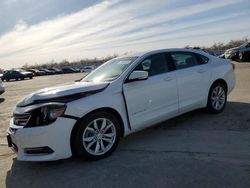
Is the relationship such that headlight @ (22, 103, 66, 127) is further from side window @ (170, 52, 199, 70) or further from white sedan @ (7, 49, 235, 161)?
side window @ (170, 52, 199, 70)

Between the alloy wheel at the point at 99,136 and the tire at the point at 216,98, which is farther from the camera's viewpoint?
the tire at the point at 216,98

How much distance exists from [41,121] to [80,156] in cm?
77

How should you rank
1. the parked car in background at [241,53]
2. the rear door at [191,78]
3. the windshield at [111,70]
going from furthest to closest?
the parked car in background at [241,53] → the rear door at [191,78] → the windshield at [111,70]

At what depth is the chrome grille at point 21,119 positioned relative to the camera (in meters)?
5.00

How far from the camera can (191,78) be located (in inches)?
267

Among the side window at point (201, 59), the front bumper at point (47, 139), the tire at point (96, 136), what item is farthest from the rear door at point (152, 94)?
the front bumper at point (47, 139)

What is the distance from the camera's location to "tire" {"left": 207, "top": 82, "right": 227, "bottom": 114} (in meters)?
7.32

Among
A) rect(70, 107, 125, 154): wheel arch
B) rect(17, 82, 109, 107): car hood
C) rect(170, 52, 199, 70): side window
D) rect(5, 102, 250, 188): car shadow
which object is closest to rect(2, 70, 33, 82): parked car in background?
rect(170, 52, 199, 70): side window

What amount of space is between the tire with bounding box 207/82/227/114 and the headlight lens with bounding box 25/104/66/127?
3568 millimetres

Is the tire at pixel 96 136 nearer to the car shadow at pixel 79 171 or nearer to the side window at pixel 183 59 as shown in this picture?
the car shadow at pixel 79 171

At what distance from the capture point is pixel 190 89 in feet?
22.1

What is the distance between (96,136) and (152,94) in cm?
131

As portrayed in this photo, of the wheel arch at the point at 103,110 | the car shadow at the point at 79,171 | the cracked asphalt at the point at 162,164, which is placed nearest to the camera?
the cracked asphalt at the point at 162,164

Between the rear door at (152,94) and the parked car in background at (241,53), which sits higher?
the rear door at (152,94)
